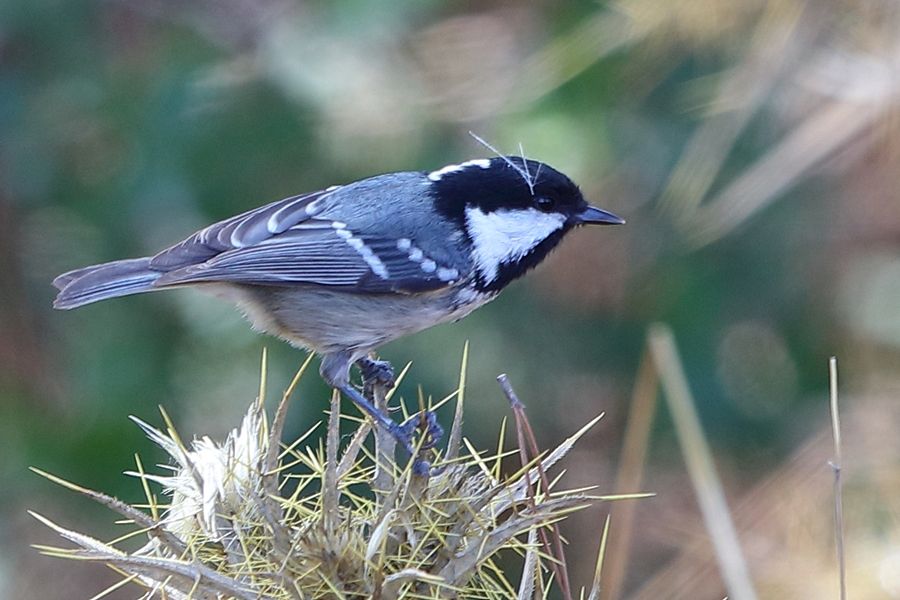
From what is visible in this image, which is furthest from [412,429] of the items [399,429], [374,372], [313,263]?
[313,263]

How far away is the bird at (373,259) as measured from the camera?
6.49ft

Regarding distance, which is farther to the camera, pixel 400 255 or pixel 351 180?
pixel 351 180

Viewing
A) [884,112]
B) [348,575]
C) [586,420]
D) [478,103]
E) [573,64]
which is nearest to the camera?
[348,575]

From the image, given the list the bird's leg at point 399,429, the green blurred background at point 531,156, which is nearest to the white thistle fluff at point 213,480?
the bird's leg at point 399,429

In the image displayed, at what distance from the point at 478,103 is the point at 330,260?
95cm

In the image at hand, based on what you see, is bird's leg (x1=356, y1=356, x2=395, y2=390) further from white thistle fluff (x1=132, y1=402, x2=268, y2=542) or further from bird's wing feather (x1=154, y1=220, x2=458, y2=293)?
white thistle fluff (x1=132, y1=402, x2=268, y2=542)

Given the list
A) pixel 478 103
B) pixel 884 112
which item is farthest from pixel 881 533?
pixel 478 103

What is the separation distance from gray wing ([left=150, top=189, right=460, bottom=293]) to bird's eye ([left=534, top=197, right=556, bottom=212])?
0.21 metres

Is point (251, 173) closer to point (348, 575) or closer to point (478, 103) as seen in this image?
point (478, 103)

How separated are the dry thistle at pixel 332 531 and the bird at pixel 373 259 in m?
0.67

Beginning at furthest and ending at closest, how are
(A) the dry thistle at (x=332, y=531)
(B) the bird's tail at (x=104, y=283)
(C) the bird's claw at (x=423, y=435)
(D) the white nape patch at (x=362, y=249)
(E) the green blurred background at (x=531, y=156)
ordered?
1. (E) the green blurred background at (x=531, y=156)
2. (D) the white nape patch at (x=362, y=249)
3. (B) the bird's tail at (x=104, y=283)
4. (C) the bird's claw at (x=423, y=435)
5. (A) the dry thistle at (x=332, y=531)

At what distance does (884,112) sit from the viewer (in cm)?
239

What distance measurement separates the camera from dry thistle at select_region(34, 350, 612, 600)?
3.63 feet

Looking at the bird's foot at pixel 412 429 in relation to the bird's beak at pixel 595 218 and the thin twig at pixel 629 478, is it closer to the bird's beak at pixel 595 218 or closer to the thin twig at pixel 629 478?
the thin twig at pixel 629 478
